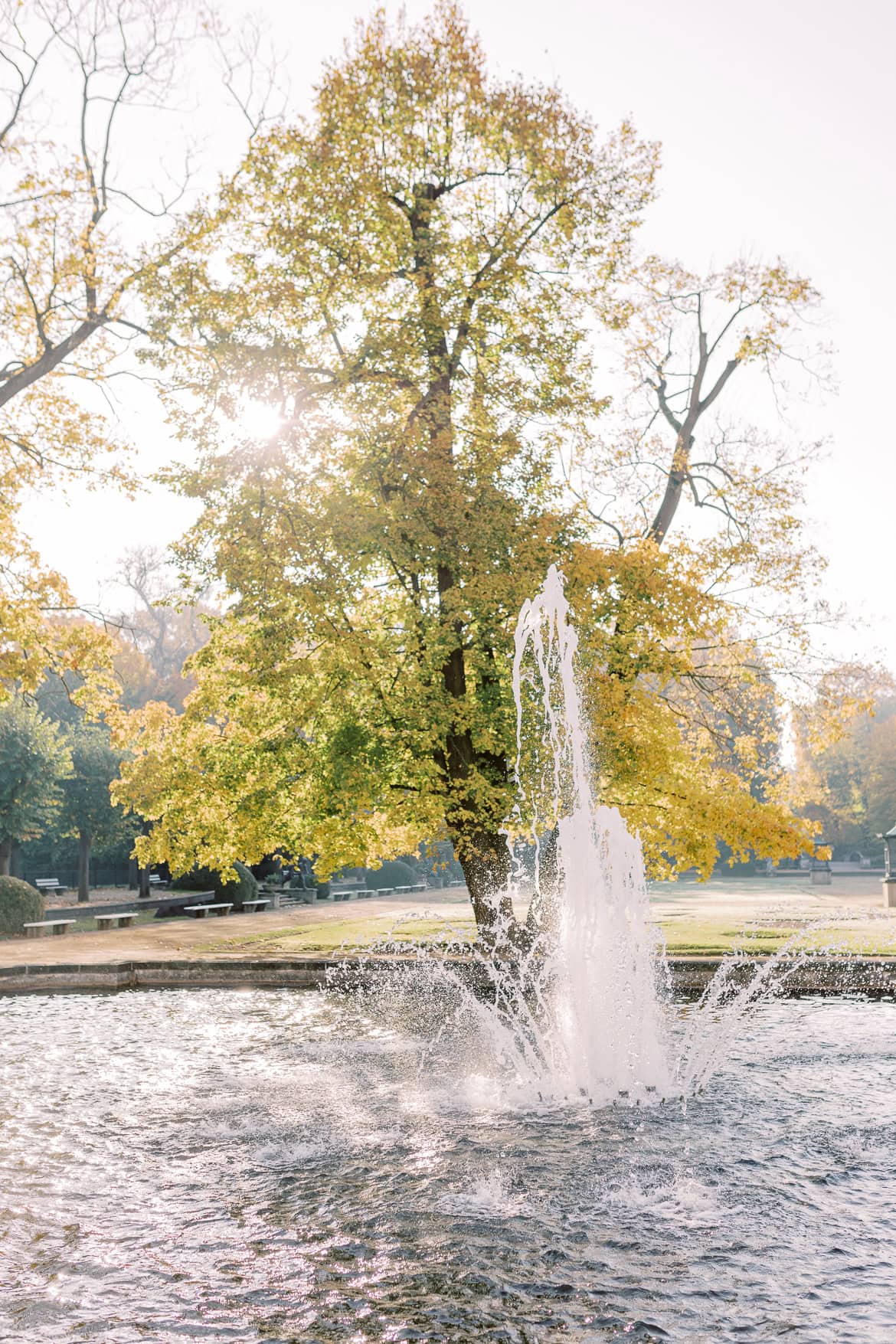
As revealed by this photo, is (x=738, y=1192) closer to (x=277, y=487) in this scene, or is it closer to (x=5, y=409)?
(x=277, y=487)

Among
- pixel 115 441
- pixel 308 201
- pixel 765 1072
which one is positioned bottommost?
pixel 765 1072

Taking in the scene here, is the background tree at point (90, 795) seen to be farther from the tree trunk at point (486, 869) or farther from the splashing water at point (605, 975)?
the splashing water at point (605, 975)

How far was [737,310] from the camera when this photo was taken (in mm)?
21109

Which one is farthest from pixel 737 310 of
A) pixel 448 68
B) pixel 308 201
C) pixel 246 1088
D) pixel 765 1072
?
pixel 246 1088

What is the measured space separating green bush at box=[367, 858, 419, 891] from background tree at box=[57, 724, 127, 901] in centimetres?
1305

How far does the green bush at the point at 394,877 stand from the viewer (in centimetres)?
4488

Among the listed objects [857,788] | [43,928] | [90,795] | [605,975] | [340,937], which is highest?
[90,795]

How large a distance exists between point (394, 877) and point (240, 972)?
30.0 m

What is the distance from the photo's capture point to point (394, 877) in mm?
45062

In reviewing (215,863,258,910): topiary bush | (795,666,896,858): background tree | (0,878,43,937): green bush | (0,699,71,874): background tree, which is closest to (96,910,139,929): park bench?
(0,878,43,937): green bush

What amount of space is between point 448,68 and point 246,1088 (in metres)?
15.1

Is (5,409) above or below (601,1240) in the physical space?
above

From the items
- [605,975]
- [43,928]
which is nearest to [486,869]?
[605,975]

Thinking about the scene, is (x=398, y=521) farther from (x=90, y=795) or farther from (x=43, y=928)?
(x=90, y=795)
